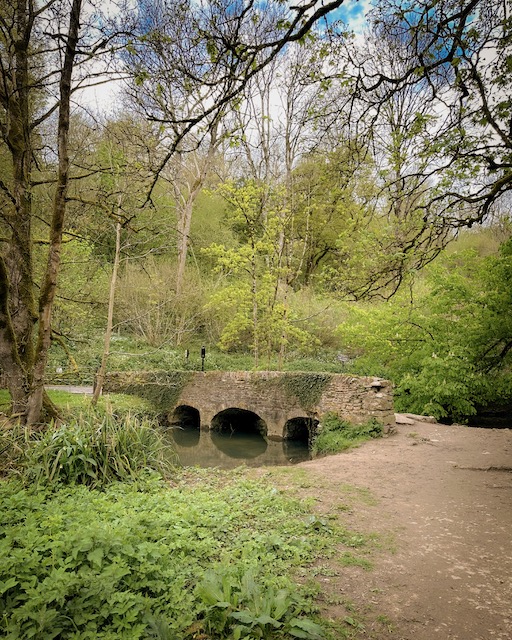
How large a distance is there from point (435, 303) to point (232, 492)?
819 centimetres

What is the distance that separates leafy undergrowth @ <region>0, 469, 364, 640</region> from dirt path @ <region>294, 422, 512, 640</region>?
50cm

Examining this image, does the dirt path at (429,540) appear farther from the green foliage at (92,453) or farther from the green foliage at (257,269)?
the green foliage at (257,269)

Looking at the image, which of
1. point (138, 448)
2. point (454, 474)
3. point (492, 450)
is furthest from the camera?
point (492, 450)

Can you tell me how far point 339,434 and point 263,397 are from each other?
3.86 metres

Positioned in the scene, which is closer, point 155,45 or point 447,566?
point 155,45

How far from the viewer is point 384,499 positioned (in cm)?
575

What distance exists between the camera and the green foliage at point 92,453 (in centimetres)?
522

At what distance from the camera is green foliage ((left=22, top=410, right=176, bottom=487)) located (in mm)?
5223

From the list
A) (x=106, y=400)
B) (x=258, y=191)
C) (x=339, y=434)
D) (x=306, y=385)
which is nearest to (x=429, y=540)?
(x=339, y=434)

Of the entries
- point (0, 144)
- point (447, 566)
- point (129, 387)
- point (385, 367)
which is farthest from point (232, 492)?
point (129, 387)

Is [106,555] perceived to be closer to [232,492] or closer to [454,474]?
[232,492]

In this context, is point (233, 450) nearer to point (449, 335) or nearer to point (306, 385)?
point (306, 385)

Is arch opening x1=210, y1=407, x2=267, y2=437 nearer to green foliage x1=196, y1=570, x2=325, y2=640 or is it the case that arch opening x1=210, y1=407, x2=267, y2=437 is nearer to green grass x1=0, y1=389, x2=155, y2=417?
green grass x1=0, y1=389, x2=155, y2=417

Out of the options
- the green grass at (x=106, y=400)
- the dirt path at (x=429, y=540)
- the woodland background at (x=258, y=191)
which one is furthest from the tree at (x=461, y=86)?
the green grass at (x=106, y=400)
